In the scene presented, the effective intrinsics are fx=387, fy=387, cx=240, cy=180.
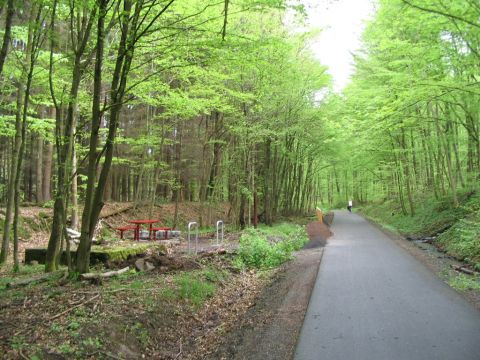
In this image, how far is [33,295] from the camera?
616 cm

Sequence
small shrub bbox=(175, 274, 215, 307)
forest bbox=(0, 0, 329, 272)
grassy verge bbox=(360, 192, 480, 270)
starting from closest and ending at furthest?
forest bbox=(0, 0, 329, 272) → small shrub bbox=(175, 274, 215, 307) → grassy verge bbox=(360, 192, 480, 270)

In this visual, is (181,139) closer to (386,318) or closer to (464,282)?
(464,282)

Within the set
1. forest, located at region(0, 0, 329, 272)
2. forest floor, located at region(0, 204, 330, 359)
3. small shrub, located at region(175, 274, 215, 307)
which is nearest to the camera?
forest floor, located at region(0, 204, 330, 359)

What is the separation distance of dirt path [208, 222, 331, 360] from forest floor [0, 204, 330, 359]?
16mm

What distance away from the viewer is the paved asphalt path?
15.7ft

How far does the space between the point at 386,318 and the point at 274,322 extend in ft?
5.72

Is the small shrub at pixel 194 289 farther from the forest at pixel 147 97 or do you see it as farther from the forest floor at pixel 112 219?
the forest floor at pixel 112 219

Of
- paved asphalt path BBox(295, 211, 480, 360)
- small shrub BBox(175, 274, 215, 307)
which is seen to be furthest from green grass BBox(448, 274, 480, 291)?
small shrub BBox(175, 274, 215, 307)

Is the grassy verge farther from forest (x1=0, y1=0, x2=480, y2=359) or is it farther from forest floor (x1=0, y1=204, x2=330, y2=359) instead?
forest floor (x1=0, y1=204, x2=330, y2=359)

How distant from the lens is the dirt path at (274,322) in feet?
16.6

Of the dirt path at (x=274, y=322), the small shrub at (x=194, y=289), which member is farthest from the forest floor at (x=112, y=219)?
the dirt path at (x=274, y=322)

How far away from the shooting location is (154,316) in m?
6.04

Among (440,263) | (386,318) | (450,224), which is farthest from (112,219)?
(386,318)

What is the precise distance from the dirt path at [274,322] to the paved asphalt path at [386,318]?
0.20 metres
